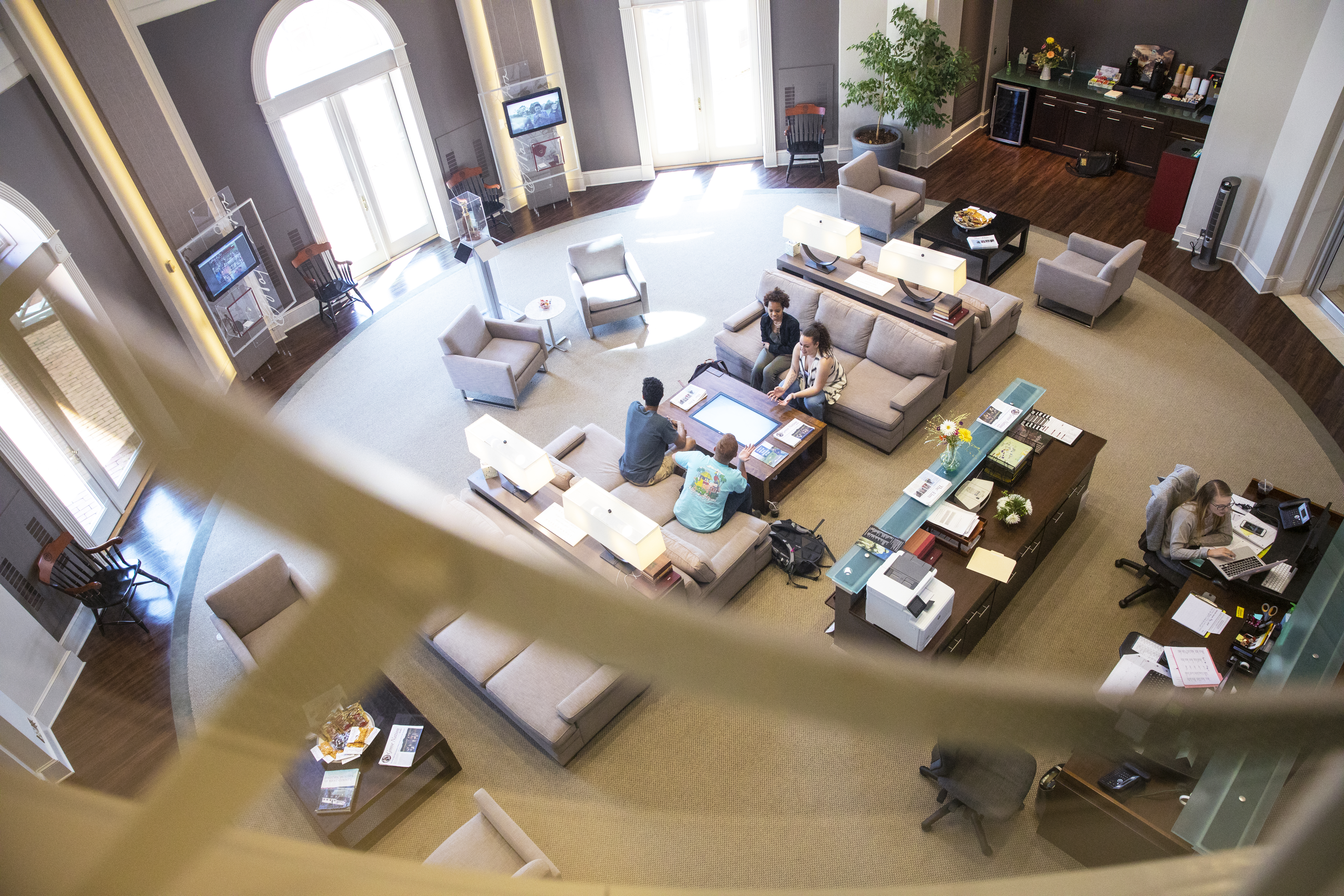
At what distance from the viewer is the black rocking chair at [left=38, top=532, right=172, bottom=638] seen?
25.2 feet

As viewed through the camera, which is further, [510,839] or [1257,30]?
[1257,30]

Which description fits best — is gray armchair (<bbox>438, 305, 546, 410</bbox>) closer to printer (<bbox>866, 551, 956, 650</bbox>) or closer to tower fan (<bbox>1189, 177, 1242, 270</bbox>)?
printer (<bbox>866, 551, 956, 650</bbox>)

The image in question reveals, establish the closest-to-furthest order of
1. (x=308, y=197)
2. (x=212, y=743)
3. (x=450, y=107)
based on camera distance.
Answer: (x=212, y=743) < (x=308, y=197) < (x=450, y=107)

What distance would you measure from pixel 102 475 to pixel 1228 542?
964 cm

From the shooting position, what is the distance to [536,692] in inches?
254

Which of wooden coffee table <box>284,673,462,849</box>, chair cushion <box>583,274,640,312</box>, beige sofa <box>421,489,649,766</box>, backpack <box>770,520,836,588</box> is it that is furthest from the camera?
chair cushion <box>583,274,640,312</box>

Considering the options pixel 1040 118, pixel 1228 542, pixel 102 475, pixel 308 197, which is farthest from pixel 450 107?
pixel 1228 542

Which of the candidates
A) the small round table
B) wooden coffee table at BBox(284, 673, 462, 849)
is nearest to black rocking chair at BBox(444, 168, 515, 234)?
the small round table

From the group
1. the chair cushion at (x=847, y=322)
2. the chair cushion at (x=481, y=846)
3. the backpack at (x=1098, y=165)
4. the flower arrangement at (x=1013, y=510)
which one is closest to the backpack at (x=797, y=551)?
the flower arrangement at (x=1013, y=510)

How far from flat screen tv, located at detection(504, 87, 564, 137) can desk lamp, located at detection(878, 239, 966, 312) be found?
6.06 meters

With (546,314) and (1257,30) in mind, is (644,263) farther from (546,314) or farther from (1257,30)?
(1257,30)

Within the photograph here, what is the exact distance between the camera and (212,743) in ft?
1.13

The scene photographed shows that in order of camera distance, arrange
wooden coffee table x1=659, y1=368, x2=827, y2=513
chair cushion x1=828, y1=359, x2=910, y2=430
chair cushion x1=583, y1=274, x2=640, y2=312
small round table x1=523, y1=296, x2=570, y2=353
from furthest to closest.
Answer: chair cushion x1=583, y1=274, x2=640, y2=312, small round table x1=523, y1=296, x2=570, y2=353, chair cushion x1=828, y1=359, x2=910, y2=430, wooden coffee table x1=659, y1=368, x2=827, y2=513

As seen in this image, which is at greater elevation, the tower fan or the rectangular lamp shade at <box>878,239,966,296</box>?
the rectangular lamp shade at <box>878,239,966,296</box>
